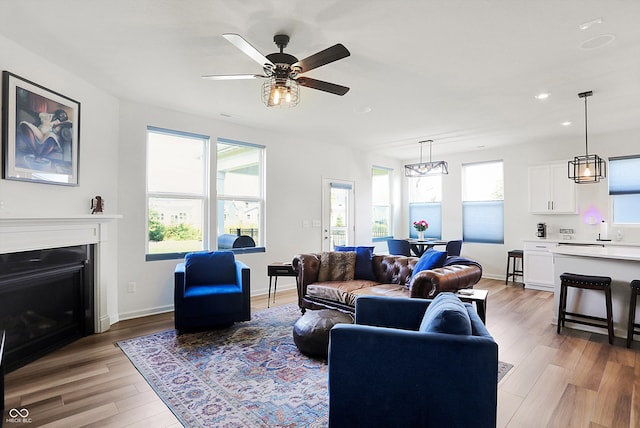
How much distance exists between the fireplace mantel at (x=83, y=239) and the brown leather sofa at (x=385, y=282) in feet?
7.26

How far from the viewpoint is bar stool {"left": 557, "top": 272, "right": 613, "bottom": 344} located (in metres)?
3.49

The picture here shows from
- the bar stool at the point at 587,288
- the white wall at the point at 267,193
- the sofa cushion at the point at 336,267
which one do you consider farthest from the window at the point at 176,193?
the bar stool at the point at 587,288

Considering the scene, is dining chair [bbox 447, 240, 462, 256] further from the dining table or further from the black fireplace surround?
the black fireplace surround

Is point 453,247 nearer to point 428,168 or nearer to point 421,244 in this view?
point 421,244

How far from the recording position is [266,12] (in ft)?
7.79

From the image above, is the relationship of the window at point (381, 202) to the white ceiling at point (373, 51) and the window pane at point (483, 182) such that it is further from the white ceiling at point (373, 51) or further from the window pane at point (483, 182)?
the white ceiling at point (373, 51)

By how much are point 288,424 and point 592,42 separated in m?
3.70

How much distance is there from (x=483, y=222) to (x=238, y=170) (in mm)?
5149

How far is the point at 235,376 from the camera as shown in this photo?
106 inches

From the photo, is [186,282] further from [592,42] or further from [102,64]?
[592,42]

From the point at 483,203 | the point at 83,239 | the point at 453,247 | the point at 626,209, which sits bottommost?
the point at 453,247

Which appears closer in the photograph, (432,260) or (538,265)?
(432,260)

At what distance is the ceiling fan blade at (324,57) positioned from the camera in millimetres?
2240

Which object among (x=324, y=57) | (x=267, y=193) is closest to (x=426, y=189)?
(x=267, y=193)
